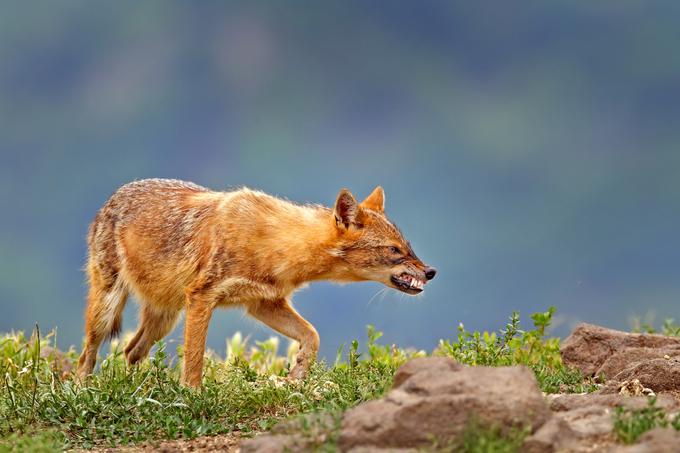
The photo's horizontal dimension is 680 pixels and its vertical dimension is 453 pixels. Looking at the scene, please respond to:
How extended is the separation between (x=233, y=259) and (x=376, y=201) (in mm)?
1705

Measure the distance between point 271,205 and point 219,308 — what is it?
126cm

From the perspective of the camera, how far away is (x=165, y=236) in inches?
403

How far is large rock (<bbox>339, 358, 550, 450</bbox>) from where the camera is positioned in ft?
16.5

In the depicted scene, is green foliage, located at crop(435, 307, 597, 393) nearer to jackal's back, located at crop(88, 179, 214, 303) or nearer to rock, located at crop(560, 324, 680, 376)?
rock, located at crop(560, 324, 680, 376)

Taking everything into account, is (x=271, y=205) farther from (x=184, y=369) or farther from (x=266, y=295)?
(x=184, y=369)

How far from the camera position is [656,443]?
4.79 m

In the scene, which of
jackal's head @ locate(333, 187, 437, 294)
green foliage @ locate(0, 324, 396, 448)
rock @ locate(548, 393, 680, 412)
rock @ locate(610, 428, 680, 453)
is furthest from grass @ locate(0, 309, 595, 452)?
rock @ locate(610, 428, 680, 453)

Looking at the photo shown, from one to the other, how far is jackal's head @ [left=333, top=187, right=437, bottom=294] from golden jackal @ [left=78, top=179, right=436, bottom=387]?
0.01 m

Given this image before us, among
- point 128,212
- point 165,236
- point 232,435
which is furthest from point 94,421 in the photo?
point 128,212

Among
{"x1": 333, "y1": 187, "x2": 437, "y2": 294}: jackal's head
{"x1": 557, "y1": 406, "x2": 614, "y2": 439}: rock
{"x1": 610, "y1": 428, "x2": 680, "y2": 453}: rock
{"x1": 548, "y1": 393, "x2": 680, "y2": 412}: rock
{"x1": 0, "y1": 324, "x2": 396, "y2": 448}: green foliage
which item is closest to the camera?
{"x1": 610, "y1": 428, "x2": 680, "y2": 453}: rock

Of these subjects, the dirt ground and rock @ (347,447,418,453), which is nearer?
rock @ (347,447,418,453)


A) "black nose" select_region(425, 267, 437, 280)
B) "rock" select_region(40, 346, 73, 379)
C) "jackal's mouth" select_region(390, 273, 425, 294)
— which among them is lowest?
"rock" select_region(40, 346, 73, 379)

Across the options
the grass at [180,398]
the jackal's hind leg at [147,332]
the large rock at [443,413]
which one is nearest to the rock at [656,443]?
the large rock at [443,413]

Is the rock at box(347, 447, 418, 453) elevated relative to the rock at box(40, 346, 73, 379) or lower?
lower
